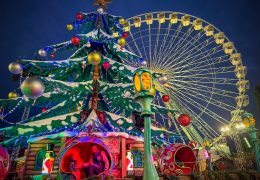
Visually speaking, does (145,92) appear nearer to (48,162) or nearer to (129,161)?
(129,161)

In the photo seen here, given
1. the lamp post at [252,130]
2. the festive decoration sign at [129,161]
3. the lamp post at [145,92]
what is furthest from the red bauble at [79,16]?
the lamp post at [252,130]

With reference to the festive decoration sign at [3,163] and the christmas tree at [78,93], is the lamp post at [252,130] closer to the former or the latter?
the christmas tree at [78,93]

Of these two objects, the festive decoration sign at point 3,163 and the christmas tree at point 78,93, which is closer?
the festive decoration sign at point 3,163

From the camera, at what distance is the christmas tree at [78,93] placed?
8.47m

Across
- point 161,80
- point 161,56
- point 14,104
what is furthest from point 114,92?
point 161,56

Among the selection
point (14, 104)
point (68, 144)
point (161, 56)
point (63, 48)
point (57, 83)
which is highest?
point (161, 56)

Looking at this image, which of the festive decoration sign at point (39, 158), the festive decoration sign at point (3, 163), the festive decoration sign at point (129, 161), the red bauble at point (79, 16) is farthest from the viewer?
the red bauble at point (79, 16)

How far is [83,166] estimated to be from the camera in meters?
7.89

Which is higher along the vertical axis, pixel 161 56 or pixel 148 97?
pixel 161 56

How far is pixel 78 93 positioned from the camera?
10672 millimetres

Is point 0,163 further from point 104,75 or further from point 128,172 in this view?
point 104,75

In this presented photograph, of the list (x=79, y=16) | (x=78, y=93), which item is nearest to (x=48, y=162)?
(x=78, y=93)

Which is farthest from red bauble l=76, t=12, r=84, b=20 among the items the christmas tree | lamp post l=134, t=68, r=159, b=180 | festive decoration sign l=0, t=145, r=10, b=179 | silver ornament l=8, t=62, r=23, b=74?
lamp post l=134, t=68, r=159, b=180

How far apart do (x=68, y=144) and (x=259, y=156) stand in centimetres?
727
